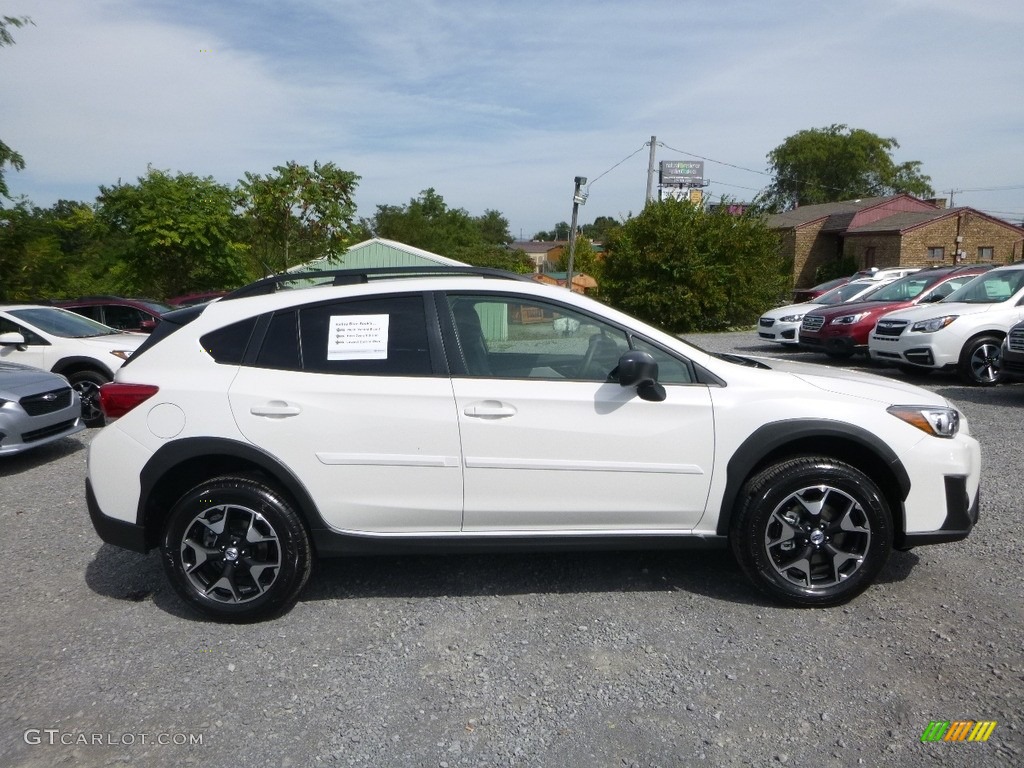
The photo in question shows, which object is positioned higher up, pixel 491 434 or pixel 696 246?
pixel 696 246

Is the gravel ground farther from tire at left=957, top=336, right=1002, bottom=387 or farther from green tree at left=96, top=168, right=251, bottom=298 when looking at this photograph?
green tree at left=96, top=168, right=251, bottom=298

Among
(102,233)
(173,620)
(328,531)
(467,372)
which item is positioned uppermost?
(102,233)

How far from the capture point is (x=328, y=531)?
402 centimetres

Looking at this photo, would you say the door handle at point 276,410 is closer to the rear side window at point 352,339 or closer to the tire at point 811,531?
the rear side window at point 352,339

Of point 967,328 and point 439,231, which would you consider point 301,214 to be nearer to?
point 967,328

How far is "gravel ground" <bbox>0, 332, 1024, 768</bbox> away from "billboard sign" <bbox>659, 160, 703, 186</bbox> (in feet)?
209

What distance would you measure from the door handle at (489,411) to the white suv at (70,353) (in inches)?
277

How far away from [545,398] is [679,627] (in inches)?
50.4

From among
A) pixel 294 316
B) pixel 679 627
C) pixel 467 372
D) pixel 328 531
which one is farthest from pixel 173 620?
pixel 679 627

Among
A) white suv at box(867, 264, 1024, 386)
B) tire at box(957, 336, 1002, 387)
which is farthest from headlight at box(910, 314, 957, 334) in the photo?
tire at box(957, 336, 1002, 387)

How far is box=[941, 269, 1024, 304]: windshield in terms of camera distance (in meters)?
11.6

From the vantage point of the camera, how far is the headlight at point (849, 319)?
14.3 meters

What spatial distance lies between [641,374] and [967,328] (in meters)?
9.38

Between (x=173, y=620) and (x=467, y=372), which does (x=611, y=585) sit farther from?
(x=173, y=620)
